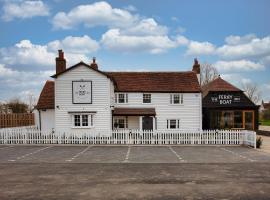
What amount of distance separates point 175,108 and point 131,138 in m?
8.67

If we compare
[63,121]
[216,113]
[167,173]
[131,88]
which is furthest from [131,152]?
[216,113]

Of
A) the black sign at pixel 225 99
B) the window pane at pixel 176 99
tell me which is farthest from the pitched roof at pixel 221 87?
the window pane at pixel 176 99

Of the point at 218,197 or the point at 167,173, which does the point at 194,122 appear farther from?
the point at 218,197

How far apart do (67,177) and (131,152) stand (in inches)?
352

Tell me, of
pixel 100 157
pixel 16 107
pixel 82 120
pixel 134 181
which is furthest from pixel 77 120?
pixel 16 107

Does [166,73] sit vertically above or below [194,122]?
above

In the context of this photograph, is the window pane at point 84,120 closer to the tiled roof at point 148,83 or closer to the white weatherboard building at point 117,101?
the white weatherboard building at point 117,101

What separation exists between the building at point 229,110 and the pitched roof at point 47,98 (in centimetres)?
1815

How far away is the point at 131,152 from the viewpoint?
74.8 ft

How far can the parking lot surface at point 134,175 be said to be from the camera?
37.6 ft

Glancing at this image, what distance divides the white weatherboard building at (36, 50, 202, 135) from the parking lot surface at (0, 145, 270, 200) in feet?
29.7

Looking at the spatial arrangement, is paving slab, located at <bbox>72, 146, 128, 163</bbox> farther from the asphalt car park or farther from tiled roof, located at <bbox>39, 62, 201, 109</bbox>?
tiled roof, located at <bbox>39, 62, 201, 109</bbox>

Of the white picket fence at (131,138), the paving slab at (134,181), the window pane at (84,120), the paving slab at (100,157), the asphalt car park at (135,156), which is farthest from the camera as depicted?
the window pane at (84,120)

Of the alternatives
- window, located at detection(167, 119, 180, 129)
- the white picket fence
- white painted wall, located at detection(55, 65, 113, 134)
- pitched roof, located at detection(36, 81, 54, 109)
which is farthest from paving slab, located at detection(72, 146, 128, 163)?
window, located at detection(167, 119, 180, 129)
